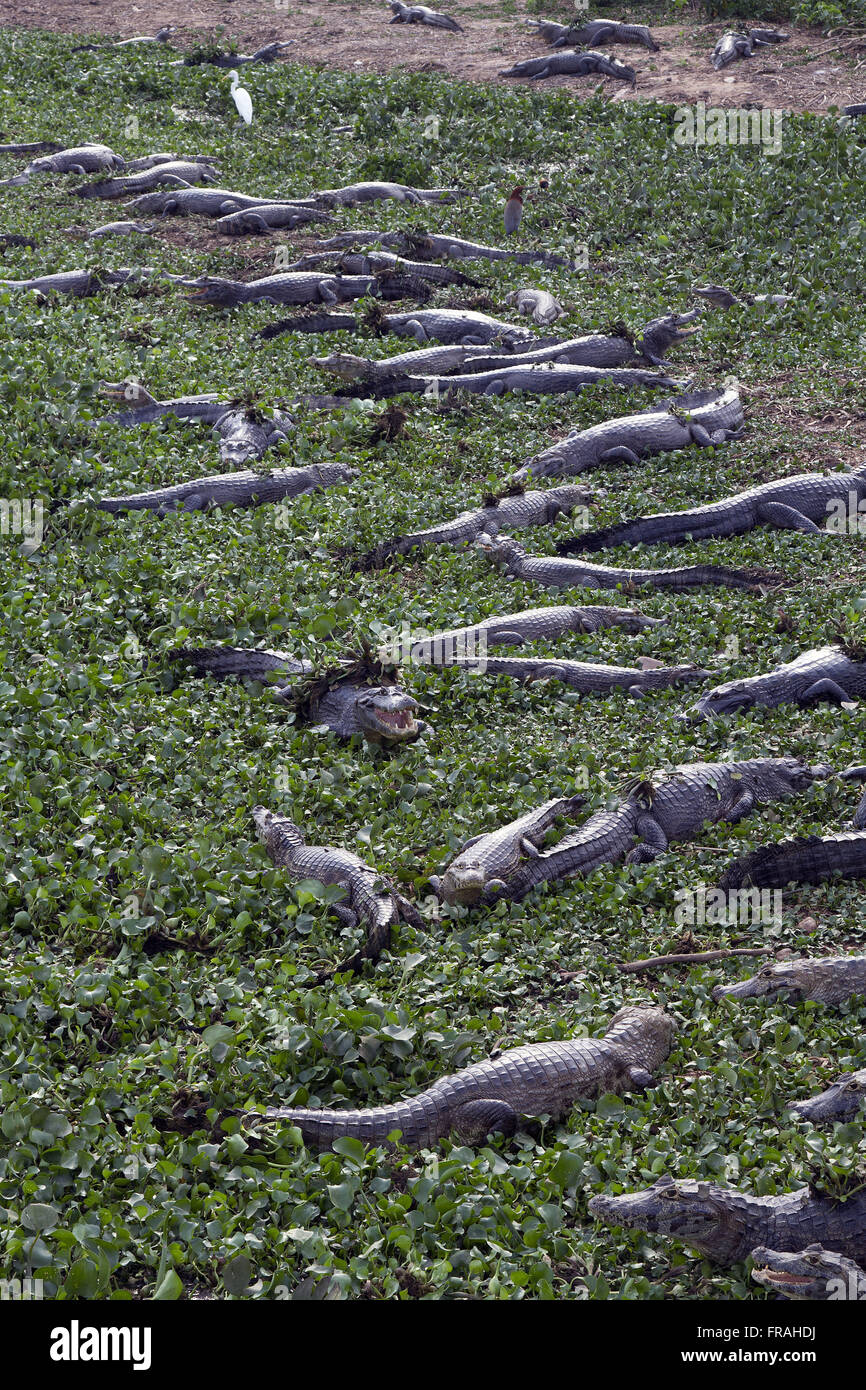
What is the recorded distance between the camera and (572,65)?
58.6 feet

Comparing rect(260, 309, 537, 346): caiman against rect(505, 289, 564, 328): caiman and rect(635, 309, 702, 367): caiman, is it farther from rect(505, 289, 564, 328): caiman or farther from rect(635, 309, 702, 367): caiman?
rect(635, 309, 702, 367): caiman

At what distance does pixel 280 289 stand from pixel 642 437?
4537 mm

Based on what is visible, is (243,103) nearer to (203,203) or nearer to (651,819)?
(203,203)

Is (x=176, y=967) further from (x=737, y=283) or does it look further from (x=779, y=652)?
(x=737, y=283)

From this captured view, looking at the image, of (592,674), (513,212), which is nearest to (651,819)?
(592,674)

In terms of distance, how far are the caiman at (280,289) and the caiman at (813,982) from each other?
9.36 m

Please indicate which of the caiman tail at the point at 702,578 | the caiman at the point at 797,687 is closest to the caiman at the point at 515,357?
the caiman tail at the point at 702,578

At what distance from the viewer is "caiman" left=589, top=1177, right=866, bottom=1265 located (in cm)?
369

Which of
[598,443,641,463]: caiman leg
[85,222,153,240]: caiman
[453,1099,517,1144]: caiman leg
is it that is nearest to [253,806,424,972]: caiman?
[453,1099,517,1144]: caiman leg

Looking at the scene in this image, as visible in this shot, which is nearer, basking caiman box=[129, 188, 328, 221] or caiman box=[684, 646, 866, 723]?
caiman box=[684, 646, 866, 723]

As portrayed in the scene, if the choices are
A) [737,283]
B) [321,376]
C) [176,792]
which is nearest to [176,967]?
[176,792]

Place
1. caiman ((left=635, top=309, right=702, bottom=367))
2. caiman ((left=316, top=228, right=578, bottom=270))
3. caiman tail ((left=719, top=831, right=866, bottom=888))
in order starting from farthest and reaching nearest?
caiman ((left=316, top=228, right=578, bottom=270))
caiman ((left=635, top=309, right=702, bottom=367))
caiman tail ((left=719, top=831, right=866, bottom=888))

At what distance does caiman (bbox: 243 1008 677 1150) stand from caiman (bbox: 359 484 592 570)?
4.26 m

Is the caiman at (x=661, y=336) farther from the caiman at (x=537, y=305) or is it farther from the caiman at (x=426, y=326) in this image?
the caiman at (x=426, y=326)
